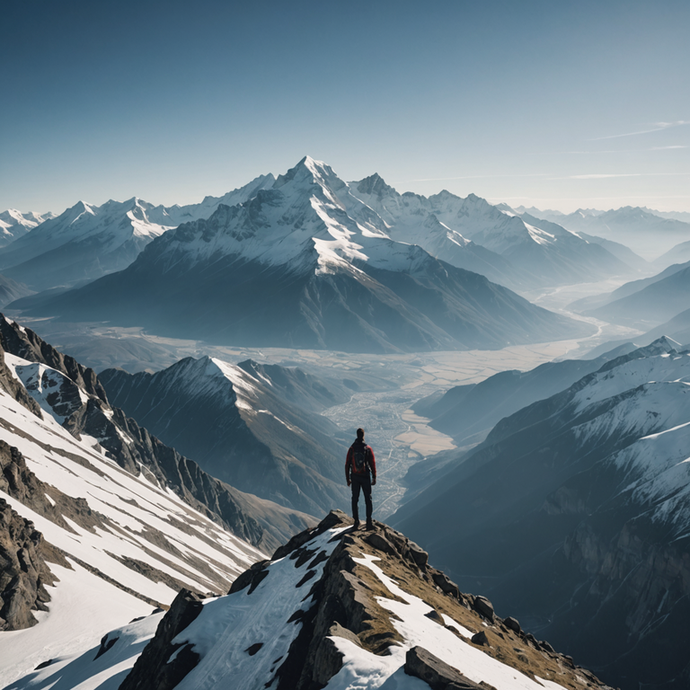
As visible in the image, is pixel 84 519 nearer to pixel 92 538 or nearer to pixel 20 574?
pixel 92 538

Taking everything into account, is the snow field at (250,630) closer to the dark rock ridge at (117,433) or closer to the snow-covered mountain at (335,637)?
the snow-covered mountain at (335,637)

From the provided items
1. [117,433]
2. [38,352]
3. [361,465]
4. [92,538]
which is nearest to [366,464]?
[361,465]

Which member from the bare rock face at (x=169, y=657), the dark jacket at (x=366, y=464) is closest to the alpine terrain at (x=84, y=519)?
the bare rock face at (x=169, y=657)

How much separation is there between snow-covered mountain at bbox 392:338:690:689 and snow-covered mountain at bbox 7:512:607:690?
8381cm

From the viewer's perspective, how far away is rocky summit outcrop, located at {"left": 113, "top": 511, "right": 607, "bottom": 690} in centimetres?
2275

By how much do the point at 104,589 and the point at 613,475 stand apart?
147m

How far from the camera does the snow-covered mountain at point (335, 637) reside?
22.5 metres

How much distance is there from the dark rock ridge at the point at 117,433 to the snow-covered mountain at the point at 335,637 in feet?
321

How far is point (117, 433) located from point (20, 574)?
9140 centimetres

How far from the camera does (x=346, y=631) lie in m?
24.0

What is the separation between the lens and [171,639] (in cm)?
3612

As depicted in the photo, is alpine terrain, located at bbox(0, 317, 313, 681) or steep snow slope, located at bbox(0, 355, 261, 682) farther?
steep snow slope, located at bbox(0, 355, 261, 682)

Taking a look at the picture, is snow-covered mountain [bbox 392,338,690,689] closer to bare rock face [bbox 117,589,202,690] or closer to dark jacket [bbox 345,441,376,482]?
dark jacket [bbox 345,441,376,482]

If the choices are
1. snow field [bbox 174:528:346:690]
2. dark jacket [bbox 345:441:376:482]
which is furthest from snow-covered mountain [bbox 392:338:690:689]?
dark jacket [bbox 345:441:376:482]
